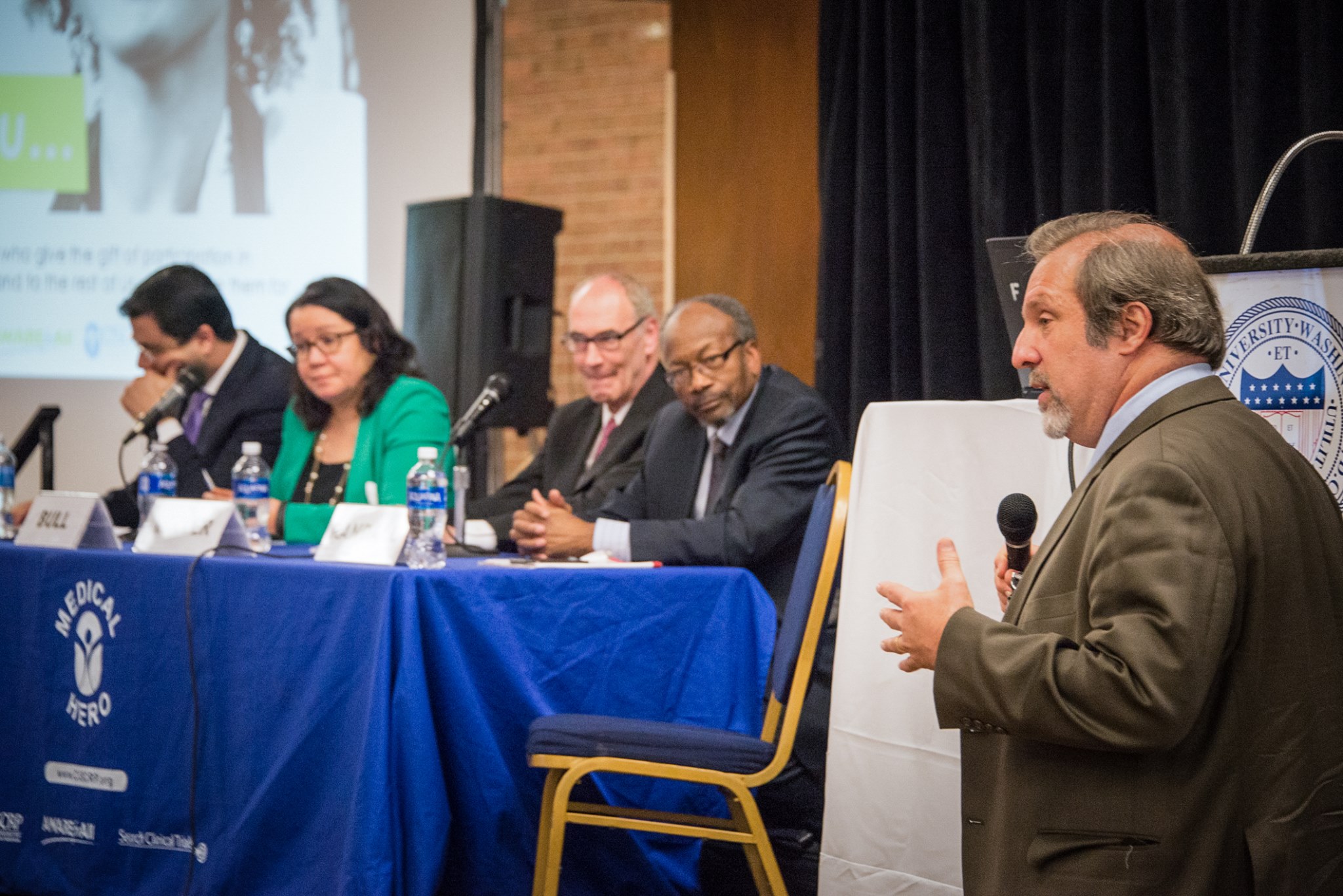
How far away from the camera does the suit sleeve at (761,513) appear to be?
2.70 meters

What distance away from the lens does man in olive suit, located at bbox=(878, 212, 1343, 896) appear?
120 cm

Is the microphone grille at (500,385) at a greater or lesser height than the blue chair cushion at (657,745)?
greater

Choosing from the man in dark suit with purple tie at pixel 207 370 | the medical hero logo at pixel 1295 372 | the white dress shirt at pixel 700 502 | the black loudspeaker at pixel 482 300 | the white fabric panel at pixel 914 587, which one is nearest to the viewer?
the medical hero logo at pixel 1295 372

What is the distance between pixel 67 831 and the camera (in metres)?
2.52

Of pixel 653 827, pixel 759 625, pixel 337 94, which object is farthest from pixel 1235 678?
pixel 337 94

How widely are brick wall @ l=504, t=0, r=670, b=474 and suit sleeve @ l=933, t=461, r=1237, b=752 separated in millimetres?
4258

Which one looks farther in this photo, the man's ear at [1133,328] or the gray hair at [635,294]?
the gray hair at [635,294]

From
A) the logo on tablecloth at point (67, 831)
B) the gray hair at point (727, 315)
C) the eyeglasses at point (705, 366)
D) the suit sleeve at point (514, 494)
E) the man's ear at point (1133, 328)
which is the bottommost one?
the logo on tablecloth at point (67, 831)

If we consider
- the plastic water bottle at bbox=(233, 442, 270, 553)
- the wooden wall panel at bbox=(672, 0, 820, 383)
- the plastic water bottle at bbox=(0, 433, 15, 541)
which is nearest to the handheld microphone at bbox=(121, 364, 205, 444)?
the plastic water bottle at bbox=(233, 442, 270, 553)

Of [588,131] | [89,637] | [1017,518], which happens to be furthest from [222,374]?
[1017,518]

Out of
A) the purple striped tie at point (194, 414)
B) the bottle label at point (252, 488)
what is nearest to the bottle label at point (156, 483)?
the bottle label at point (252, 488)

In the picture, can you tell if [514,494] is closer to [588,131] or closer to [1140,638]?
[588,131]

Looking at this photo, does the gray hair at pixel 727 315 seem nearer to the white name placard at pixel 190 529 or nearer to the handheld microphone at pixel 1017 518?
the white name placard at pixel 190 529

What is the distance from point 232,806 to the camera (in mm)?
2334
